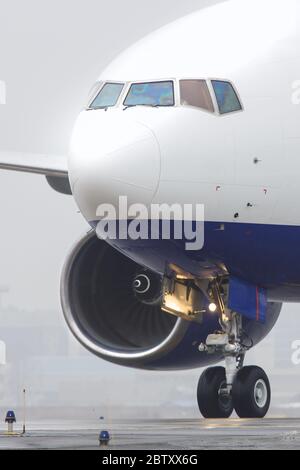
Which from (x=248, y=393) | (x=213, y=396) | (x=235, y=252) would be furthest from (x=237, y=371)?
(x=235, y=252)

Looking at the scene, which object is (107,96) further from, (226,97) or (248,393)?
(248,393)

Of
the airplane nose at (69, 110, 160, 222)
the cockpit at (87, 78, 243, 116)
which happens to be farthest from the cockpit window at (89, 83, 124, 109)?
the airplane nose at (69, 110, 160, 222)

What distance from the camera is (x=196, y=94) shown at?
55.3ft

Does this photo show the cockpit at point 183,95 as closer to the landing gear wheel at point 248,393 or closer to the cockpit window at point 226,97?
the cockpit window at point 226,97

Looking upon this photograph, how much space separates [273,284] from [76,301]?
3.48m

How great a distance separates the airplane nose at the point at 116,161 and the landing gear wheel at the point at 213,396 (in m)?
3.46

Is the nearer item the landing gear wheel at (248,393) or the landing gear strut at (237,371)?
the landing gear strut at (237,371)

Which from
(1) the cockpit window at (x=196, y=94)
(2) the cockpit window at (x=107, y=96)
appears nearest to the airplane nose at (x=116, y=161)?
(2) the cockpit window at (x=107, y=96)

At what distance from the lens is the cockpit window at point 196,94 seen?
659 inches

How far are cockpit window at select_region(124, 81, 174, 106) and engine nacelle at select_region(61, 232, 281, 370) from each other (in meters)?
3.82

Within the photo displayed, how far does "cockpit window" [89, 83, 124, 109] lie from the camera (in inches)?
669

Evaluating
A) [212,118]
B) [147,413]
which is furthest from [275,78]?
[147,413]

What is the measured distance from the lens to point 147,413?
21750mm

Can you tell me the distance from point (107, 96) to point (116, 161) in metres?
1.24
